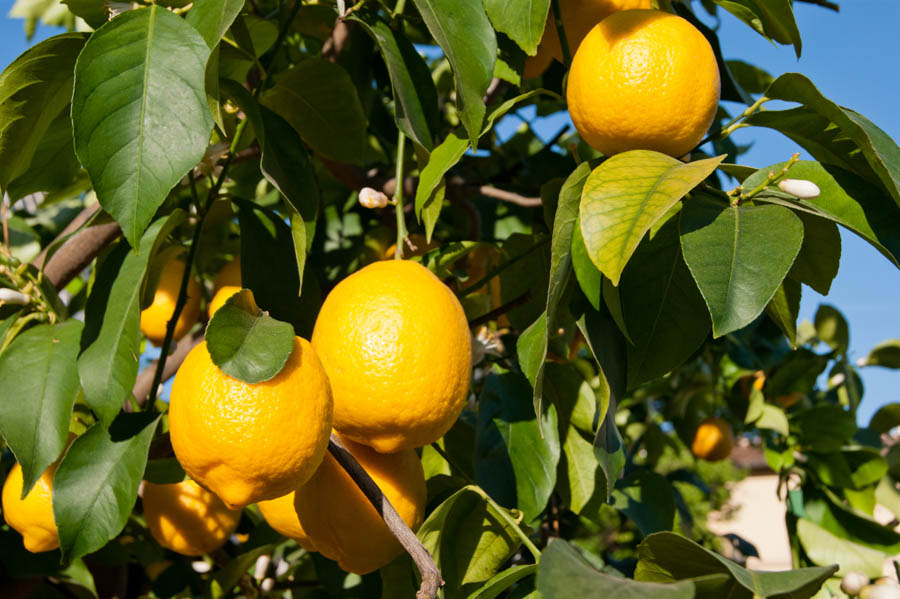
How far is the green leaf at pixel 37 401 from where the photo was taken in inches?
25.9

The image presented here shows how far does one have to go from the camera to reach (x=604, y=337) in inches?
26.5

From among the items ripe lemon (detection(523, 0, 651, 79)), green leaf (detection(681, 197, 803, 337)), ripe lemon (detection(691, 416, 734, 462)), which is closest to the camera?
green leaf (detection(681, 197, 803, 337))

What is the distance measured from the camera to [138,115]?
0.57 m

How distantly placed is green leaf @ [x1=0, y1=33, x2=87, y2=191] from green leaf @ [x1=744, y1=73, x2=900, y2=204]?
23.3 inches

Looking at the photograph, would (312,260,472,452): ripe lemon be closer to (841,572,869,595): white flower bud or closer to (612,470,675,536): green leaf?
(612,470,675,536): green leaf

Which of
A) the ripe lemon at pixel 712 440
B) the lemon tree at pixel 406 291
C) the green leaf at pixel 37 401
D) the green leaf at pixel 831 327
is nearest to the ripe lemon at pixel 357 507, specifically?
the lemon tree at pixel 406 291

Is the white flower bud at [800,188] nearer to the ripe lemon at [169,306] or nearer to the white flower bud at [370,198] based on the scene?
the white flower bud at [370,198]

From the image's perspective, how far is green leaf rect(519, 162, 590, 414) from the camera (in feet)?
1.96

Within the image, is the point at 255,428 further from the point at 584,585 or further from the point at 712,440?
the point at 712,440

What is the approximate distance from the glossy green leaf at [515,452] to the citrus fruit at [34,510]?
1.39 ft

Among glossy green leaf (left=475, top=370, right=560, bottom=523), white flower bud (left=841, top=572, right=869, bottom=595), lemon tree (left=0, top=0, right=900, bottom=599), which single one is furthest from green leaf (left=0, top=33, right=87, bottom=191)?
white flower bud (left=841, top=572, right=869, bottom=595)

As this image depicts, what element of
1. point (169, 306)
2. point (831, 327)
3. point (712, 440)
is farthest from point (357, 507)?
point (831, 327)

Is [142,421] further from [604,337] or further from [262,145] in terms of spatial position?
[604,337]

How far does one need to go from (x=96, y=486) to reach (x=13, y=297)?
0.75 feet
